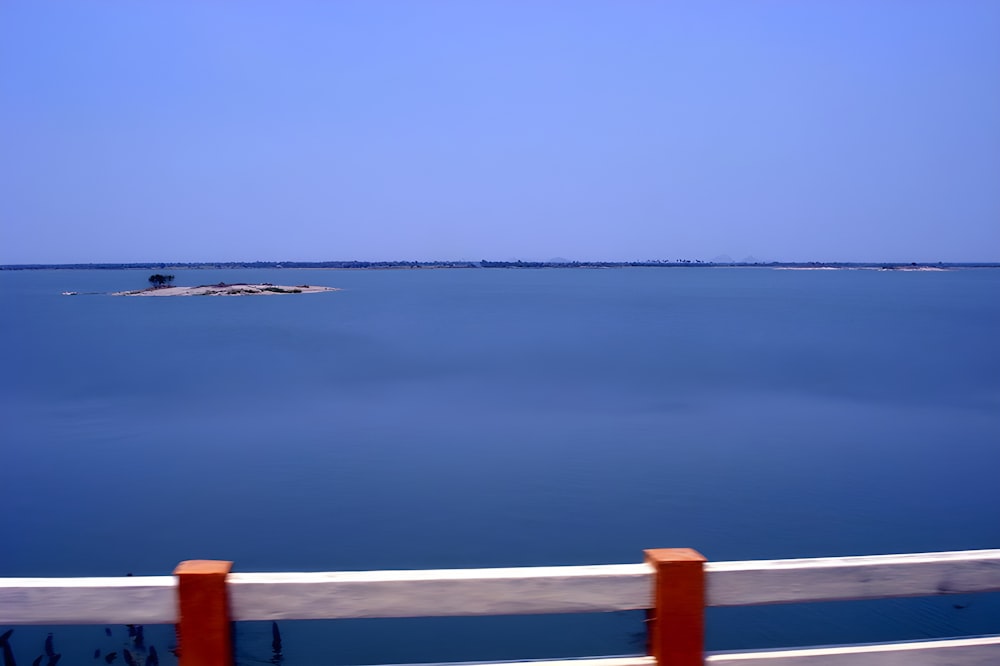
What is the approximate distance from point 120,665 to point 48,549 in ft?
18.4

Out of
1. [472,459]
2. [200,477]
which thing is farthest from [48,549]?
[472,459]

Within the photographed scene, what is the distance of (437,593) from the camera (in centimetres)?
305

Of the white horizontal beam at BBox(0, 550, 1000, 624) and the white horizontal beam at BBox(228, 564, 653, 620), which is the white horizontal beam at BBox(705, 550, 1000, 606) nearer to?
the white horizontal beam at BBox(0, 550, 1000, 624)

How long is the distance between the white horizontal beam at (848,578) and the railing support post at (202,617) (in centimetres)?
193

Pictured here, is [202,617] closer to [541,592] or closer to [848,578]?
[541,592]

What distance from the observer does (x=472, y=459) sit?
17594mm

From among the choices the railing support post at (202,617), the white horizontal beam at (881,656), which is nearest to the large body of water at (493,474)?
the railing support post at (202,617)

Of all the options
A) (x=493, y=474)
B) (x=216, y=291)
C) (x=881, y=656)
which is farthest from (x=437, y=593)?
(x=216, y=291)

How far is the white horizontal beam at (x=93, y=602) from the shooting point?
292cm

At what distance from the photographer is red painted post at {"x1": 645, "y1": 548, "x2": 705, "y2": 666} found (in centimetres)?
309

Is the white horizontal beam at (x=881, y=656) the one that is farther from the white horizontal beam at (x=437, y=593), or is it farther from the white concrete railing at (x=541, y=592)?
the white horizontal beam at (x=437, y=593)

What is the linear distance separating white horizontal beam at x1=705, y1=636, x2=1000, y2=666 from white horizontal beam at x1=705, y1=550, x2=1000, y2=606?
251 mm

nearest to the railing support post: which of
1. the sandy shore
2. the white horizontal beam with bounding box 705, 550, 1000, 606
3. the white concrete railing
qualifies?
the white concrete railing

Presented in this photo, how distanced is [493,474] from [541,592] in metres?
13.1
